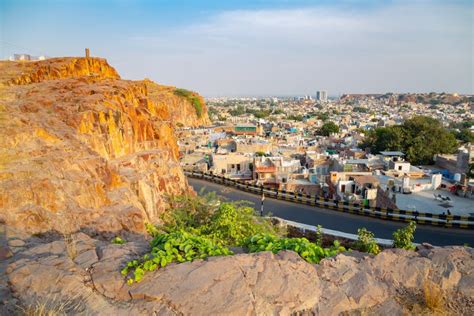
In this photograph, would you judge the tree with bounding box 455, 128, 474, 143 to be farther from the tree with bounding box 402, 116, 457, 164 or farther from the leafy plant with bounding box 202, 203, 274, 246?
the leafy plant with bounding box 202, 203, 274, 246

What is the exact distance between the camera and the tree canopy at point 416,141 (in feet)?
91.7

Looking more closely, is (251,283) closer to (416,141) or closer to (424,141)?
(416,141)

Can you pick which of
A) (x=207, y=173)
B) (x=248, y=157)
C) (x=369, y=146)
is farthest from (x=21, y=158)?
(x=369, y=146)

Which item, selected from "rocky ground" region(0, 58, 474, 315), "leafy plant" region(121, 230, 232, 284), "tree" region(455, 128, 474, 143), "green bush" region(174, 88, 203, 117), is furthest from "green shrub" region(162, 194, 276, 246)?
"green bush" region(174, 88, 203, 117)

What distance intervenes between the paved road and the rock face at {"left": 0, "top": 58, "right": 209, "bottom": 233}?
3833 mm

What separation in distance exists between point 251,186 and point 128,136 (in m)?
9.31

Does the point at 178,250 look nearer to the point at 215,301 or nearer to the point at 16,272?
the point at 215,301

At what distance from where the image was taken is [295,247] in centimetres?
405

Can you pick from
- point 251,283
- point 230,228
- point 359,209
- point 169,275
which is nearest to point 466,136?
point 359,209

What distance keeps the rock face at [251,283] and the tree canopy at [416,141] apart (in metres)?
27.2

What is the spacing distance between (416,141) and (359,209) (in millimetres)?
16438

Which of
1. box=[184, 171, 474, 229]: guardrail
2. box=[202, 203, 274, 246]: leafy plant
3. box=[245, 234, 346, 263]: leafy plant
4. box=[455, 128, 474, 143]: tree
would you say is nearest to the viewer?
box=[245, 234, 346, 263]: leafy plant

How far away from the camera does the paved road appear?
13.5 metres

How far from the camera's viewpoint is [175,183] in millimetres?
15344
